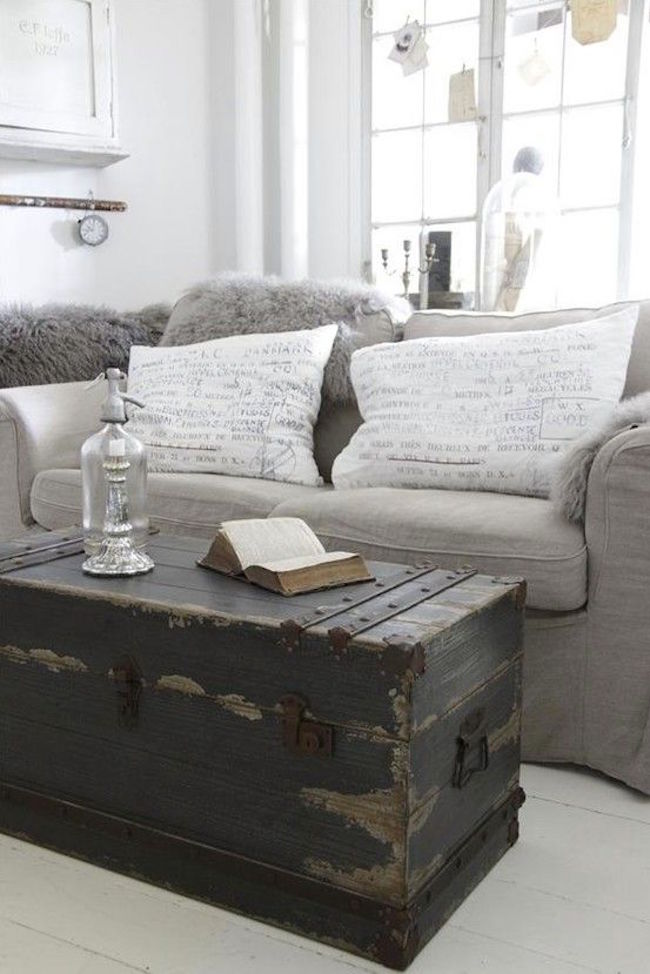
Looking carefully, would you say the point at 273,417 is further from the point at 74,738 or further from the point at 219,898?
the point at 219,898

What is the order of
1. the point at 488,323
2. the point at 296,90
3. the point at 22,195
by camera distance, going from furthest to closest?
the point at 296,90 → the point at 22,195 → the point at 488,323

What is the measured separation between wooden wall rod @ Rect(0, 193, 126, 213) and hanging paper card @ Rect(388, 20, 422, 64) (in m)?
1.22

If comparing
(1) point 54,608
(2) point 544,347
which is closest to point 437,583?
(1) point 54,608

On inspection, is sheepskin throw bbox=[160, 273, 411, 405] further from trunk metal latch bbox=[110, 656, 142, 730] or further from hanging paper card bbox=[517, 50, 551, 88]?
hanging paper card bbox=[517, 50, 551, 88]

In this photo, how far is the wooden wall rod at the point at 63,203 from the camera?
385 cm

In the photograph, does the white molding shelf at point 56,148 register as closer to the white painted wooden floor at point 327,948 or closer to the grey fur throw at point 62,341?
the grey fur throw at point 62,341

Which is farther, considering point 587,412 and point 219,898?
point 587,412

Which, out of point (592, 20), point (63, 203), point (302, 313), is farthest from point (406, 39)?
point (302, 313)

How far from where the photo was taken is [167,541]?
1905mm

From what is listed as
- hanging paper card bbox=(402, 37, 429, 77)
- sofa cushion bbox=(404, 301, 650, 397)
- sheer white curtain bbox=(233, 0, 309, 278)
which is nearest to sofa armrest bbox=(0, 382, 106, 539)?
sofa cushion bbox=(404, 301, 650, 397)

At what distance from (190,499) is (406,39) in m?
2.56

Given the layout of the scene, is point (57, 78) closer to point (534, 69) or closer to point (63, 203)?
point (63, 203)

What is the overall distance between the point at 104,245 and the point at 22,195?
0.43m

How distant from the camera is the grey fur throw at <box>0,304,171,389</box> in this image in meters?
2.91
